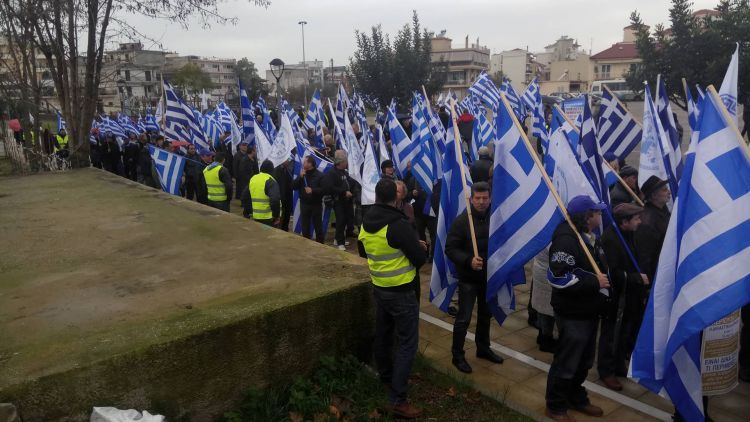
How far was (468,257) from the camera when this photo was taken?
201 inches

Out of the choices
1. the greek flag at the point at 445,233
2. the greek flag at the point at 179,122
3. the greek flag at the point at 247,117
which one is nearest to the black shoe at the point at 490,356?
the greek flag at the point at 445,233

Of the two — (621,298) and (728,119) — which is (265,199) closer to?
(621,298)

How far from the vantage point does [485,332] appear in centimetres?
557

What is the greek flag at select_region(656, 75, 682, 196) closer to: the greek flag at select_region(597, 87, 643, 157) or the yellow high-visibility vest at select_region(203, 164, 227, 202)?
the greek flag at select_region(597, 87, 643, 157)

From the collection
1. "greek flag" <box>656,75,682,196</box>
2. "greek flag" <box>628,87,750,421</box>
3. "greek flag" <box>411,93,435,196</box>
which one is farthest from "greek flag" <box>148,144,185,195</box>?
"greek flag" <box>628,87,750,421</box>

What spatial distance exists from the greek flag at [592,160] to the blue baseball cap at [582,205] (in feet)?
2.28

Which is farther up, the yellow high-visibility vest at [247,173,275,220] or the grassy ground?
the yellow high-visibility vest at [247,173,275,220]

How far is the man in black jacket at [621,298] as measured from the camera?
4859 mm

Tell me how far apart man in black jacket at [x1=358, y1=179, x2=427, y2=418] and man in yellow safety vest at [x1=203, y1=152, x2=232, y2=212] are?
5.51 meters

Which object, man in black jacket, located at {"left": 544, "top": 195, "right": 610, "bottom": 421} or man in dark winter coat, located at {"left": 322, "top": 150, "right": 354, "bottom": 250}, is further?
man in dark winter coat, located at {"left": 322, "top": 150, "right": 354, "bottom": 250}

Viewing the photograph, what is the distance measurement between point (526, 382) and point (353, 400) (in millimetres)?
1729

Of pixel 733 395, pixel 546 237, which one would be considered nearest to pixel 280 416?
pixel 546 237

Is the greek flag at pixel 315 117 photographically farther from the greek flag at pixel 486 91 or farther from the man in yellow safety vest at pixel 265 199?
the man in yellow safety vest at pixel 265 199

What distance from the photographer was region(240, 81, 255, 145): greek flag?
12772mm
